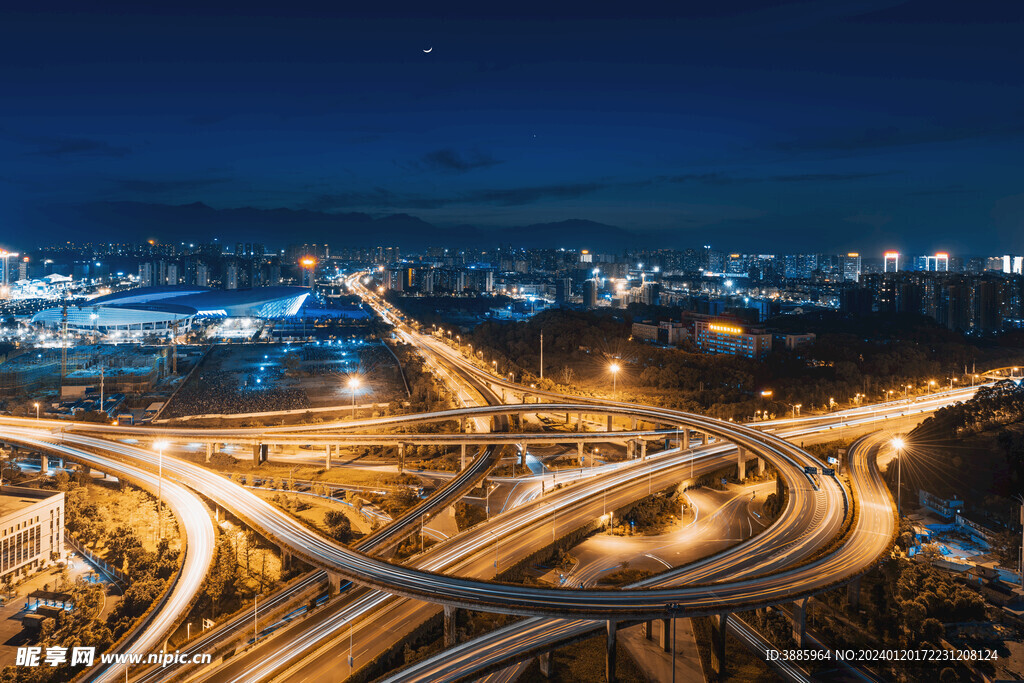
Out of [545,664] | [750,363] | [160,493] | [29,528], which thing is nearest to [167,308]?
[160,493]

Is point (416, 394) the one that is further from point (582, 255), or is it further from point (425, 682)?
point (582, 255)

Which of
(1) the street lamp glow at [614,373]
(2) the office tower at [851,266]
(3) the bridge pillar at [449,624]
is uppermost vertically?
(2) the office tower at [851,266]

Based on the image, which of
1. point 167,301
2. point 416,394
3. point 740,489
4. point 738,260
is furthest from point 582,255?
point 740,489

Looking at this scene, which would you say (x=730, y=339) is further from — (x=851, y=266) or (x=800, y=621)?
(x=851, y=266)

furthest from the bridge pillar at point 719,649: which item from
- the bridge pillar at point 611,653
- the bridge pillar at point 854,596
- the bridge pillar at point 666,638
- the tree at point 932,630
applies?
the tree at point 932,630

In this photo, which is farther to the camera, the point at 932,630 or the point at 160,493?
the point at 160,493

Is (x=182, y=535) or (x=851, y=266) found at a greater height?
(x=851, y=266)

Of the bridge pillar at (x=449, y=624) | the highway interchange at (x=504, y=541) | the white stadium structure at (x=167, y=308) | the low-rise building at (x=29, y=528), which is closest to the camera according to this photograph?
the highway interchange at (x=504, y=541)

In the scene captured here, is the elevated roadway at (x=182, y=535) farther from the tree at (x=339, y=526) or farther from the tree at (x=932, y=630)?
the tree at (x=932, y=630)
